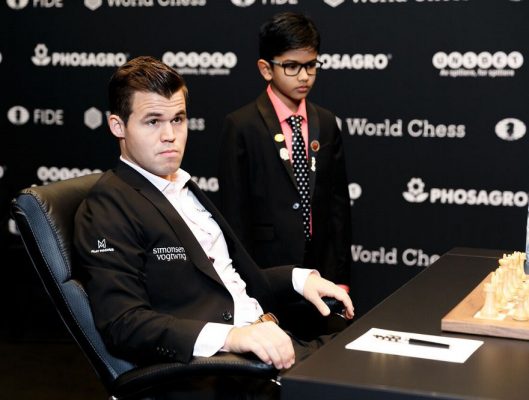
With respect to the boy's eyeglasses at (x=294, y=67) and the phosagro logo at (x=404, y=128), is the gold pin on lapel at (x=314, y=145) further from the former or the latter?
the phosagro logo at (x=404, y=128)

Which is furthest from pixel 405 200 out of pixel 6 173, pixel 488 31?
pixel 6 173

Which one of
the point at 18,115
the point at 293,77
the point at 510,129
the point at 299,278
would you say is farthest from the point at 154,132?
the point at 18,115

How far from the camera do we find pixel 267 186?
3.97 meters

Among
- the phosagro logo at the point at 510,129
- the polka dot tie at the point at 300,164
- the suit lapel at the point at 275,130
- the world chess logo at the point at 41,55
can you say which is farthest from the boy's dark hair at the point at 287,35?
the world chess logo at the point at 41,55

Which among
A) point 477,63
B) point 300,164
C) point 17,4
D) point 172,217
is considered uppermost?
point 17,4

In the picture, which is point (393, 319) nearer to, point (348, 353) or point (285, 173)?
point (348, 353)

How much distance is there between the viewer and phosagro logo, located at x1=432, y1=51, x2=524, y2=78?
4.61 metres

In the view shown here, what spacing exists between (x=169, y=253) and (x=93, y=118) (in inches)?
126

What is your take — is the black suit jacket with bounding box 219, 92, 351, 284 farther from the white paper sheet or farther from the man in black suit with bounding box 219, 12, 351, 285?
the white paper sheet

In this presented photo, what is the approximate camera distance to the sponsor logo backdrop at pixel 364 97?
4.68m

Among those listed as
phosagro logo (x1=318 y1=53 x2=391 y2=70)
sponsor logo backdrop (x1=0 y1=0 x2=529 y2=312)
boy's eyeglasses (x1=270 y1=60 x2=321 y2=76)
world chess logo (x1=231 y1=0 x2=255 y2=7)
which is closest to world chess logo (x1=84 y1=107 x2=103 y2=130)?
sponsor logo backdrop (x1=0 y1=0 x2=529 y2=312)

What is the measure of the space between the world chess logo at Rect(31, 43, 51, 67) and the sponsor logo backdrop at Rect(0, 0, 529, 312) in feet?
0.04

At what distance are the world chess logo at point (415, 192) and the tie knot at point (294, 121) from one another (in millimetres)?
1120

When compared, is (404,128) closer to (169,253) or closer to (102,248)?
(169,253)
